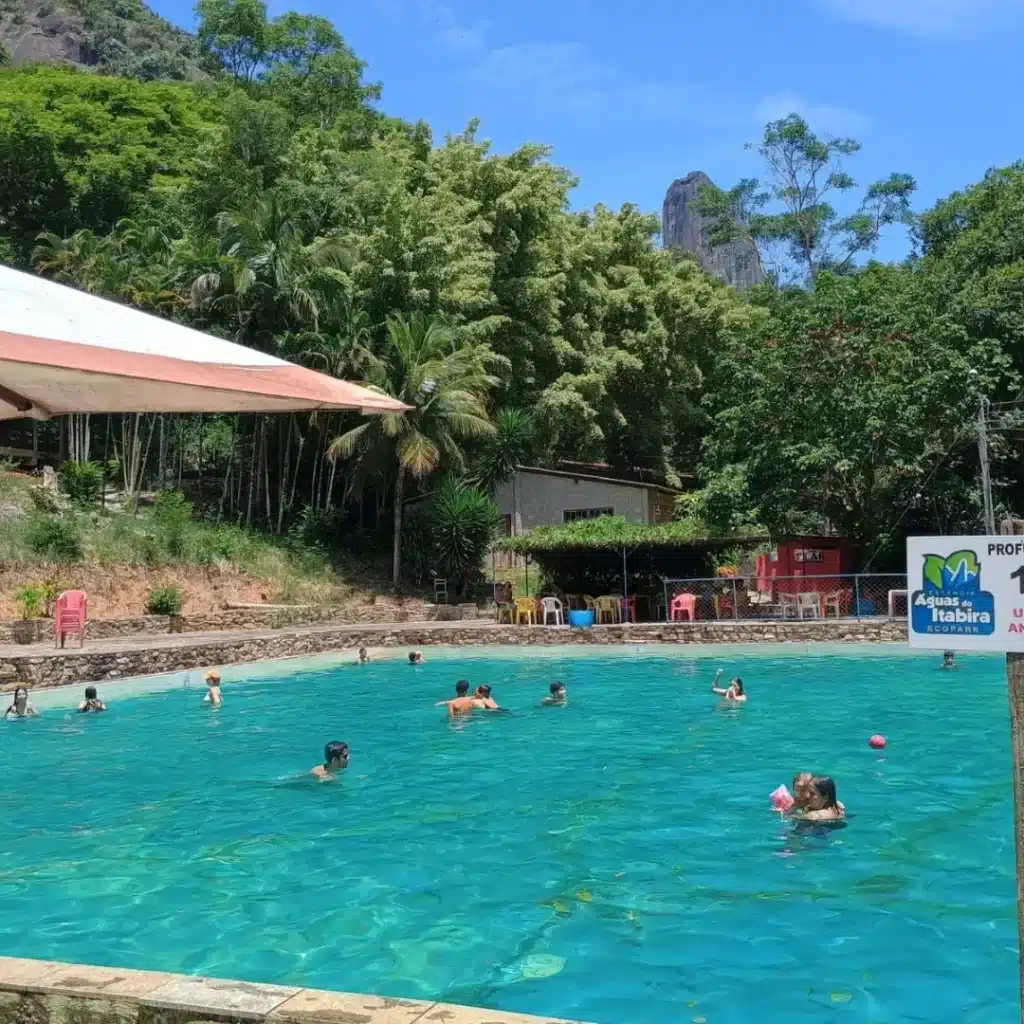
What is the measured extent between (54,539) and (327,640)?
7.57 m

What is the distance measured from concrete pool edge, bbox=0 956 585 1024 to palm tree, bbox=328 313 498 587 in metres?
26.8

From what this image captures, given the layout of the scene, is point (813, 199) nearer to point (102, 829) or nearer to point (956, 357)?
point (956, 357)

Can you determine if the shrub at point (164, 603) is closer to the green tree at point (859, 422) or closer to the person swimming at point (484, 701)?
the person swimming at point (484, 701)

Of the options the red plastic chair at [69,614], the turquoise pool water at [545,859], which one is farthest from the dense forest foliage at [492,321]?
the turquoise pool water at [545,859]

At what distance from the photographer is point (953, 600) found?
117 inches

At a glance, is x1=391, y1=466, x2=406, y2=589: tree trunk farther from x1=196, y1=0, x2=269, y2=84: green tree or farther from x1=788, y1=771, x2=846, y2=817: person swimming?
x1=196, y1=0, x2=269, y2=84: green tree

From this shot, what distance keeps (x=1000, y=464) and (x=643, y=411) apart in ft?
52.3

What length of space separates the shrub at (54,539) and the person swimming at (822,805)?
21233mm

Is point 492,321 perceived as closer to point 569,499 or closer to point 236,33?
point 569,499

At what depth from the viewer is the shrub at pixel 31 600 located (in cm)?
2212

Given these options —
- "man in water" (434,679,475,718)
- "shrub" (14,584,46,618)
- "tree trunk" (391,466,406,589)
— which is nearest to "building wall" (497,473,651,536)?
"tree trunk" (391,466,406,589)

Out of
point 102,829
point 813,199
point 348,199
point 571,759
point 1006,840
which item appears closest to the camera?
point 1006,840

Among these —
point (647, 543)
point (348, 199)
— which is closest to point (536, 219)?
point (348, 199)

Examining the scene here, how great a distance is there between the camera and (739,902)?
7215mm
